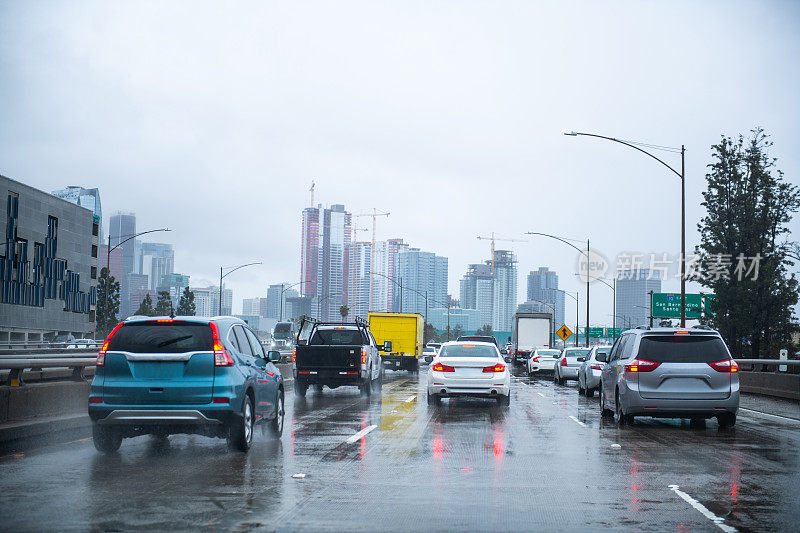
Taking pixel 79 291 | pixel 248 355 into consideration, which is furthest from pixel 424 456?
pixel 79 291

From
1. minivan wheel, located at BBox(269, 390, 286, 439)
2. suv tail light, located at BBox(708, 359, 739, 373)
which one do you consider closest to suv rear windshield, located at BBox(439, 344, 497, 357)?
suv tail light, located at BBox(708, 359, 739, 373)

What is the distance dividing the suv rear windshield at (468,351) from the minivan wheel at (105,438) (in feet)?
33.5

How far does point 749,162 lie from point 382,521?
45236 mm

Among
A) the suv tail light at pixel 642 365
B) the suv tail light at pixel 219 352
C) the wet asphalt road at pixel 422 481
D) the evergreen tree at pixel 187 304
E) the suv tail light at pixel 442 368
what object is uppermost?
the evergreen tree at pixel 187 304

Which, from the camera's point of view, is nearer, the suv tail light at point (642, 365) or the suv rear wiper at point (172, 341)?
the suv rear wiper at point (172, 341)

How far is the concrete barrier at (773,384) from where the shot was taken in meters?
25.4

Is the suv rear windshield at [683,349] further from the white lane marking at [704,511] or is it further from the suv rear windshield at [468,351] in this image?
the white lane marking at [704,511]

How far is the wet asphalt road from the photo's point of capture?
25.1ft

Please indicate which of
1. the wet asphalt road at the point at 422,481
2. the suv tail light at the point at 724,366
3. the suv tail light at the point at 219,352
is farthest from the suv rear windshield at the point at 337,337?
the suv tail light at the point at 219,352

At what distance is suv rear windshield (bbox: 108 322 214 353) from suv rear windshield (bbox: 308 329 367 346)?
1422cm

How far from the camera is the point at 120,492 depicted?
350 inches

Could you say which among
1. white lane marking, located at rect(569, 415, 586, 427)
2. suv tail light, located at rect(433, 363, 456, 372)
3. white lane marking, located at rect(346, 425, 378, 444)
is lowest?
white lane marking, located at rect(569, 415, 586, 427)

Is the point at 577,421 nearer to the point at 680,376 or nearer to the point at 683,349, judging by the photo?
the point at 680,376

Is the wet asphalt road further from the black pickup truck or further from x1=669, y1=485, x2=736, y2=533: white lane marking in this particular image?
the black pickup truck
